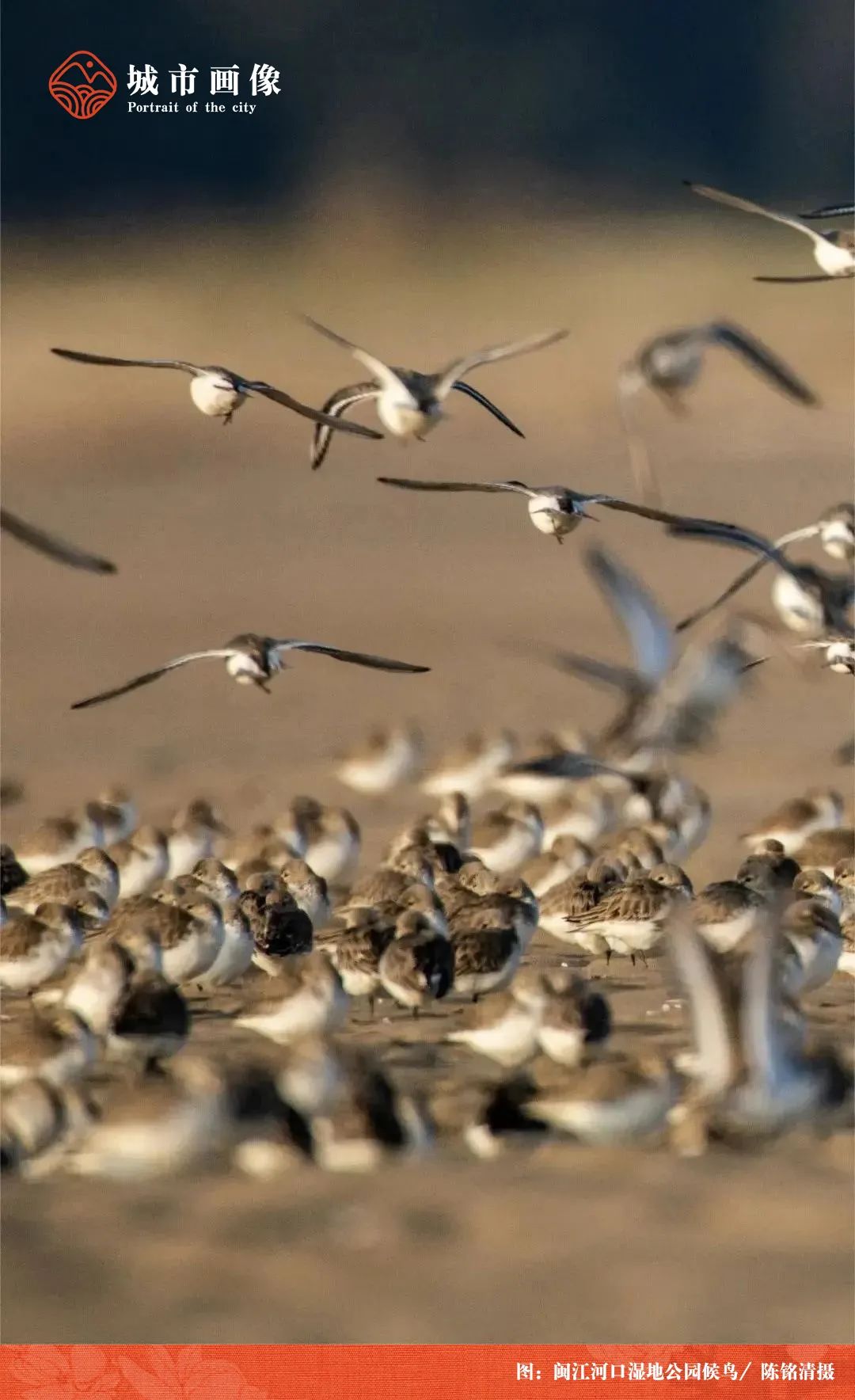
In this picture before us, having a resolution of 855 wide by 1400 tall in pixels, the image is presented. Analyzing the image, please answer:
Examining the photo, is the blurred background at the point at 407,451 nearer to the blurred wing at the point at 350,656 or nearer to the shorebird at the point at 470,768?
the shorebird at the point at 470,768

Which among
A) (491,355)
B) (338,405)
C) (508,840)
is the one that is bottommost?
(508,840)

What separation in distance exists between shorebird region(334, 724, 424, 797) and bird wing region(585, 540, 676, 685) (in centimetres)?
378

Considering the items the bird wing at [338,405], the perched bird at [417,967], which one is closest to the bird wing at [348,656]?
the bird wing at [338,405]

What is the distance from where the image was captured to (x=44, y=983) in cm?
964

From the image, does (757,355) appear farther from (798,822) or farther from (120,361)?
(120,361)

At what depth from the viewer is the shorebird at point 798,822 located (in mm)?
12531

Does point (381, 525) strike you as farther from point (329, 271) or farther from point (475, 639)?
point (329, 271)

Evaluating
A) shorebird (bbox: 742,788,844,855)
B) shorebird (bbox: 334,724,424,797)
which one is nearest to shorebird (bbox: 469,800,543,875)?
shorebird (bbox: 742,788,844,855)

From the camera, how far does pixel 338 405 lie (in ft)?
38.5

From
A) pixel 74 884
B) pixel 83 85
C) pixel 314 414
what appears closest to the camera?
pixel 314 414

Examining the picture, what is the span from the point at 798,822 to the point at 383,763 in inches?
128

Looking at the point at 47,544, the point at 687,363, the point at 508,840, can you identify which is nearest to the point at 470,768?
the point at 508,840

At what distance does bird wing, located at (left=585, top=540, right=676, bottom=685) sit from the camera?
1092cm

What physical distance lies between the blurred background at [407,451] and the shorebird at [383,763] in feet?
0.66
